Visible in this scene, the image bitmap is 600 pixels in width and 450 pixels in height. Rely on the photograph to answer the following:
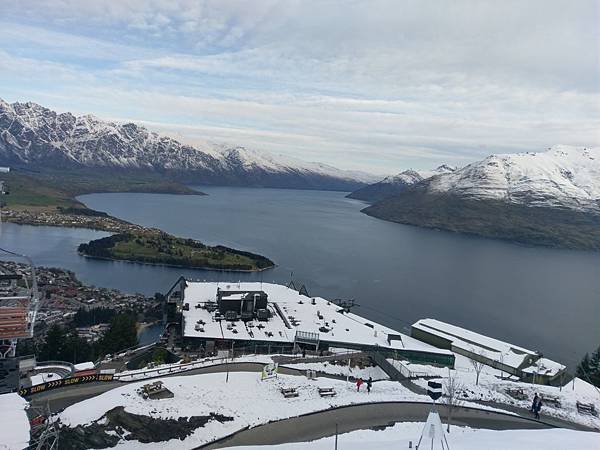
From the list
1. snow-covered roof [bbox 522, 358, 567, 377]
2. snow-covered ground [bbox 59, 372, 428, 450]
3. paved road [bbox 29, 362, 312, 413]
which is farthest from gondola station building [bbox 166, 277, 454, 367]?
snow-covered ground [bbox 59, 372, 428, 450]

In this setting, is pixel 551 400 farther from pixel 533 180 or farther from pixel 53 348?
pixel 533 180

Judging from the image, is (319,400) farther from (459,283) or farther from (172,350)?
(459,283)

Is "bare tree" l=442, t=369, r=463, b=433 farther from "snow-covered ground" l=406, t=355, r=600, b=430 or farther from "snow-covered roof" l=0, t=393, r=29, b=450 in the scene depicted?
"snow-covered roof" l=0, t=393, r=29, b=450

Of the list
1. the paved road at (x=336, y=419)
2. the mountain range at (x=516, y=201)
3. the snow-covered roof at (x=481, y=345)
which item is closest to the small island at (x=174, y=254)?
the snow-covered roof at (x=481, y=345)

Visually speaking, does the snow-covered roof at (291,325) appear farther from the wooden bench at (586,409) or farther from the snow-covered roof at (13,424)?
the snow-covered roof at (13,424)

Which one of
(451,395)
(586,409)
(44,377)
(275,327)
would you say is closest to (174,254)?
(275,327)

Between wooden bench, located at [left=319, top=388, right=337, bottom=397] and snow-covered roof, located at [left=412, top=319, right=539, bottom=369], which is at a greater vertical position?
wooden bench, located at [left=319, top=388, right=337, bottom=397]
